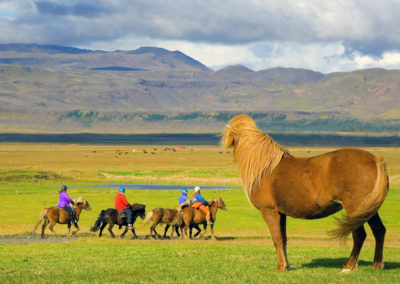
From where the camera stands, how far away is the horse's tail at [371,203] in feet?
39.8

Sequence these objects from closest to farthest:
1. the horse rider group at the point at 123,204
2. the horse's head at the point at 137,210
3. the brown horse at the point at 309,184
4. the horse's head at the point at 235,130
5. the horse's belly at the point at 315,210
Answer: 1. the brown horse at the point at 309,184
2. the horse's belly at the point at 315,210
3. the horse's head at the point at 235,130
4. the horse rider group at the point at 123,204
5. the horse's head at the point at 137,210

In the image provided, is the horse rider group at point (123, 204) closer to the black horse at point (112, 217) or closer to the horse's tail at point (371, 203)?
the black horse at point (112, 217)

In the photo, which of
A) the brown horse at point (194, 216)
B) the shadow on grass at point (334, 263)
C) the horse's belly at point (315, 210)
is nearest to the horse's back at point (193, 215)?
the brown horse at point (194, 216)

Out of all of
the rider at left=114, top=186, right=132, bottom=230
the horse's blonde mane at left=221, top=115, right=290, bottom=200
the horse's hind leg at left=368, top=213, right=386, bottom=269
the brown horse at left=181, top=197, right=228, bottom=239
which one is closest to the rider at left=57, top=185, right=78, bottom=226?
the rider at left=114, top=186, right=132, bottom=230

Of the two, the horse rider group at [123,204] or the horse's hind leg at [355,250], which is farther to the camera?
the horse rider group at [123,204]

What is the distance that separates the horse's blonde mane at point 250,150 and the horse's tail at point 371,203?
6.52ft

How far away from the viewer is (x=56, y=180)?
235 ft

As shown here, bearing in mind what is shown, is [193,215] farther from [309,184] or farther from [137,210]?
[309,184]

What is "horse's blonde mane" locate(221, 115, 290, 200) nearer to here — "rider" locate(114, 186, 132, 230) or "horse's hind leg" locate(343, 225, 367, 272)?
"horse's hind leg" locate(343, 225, 367, 272)

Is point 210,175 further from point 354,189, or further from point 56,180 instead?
point 354,189

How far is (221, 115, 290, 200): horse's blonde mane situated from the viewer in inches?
532

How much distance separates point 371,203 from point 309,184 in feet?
4.33

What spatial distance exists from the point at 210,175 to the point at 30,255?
2496 inches

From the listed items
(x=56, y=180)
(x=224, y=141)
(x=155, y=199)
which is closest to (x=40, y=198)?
(x=155, y=199)
